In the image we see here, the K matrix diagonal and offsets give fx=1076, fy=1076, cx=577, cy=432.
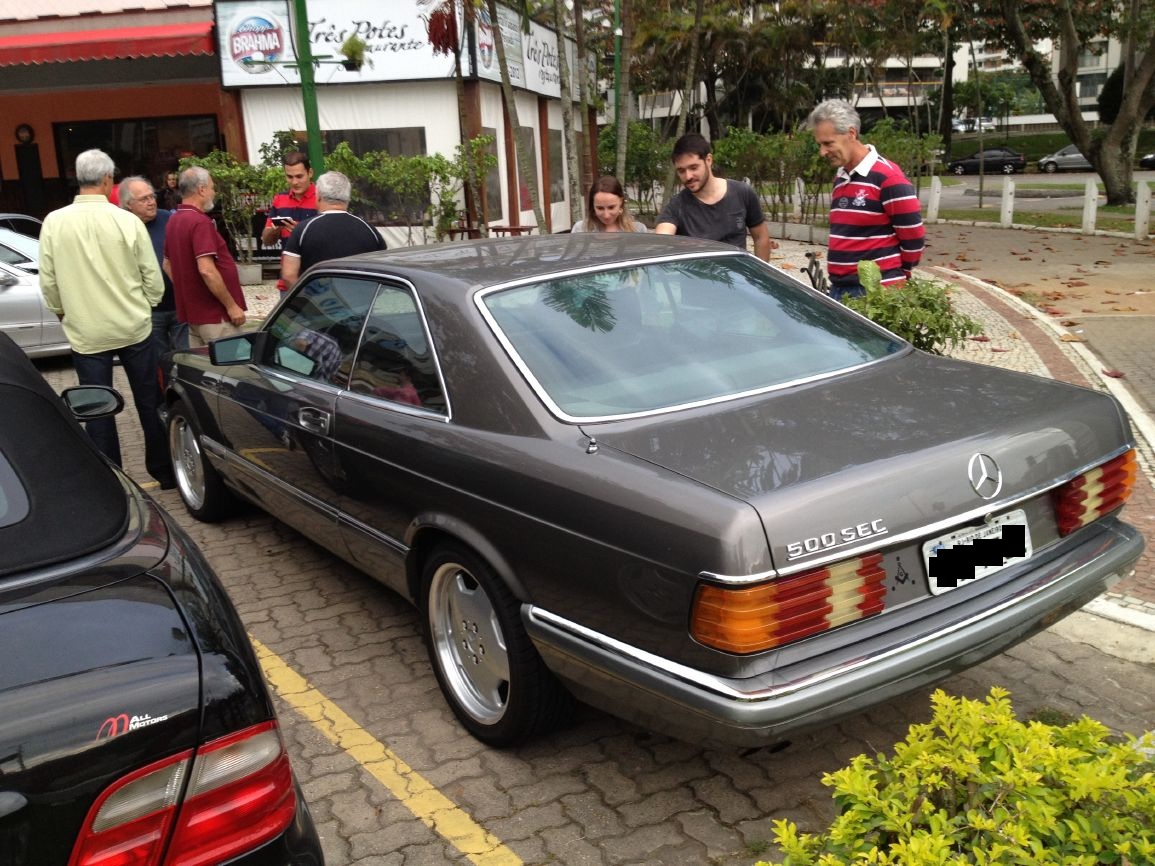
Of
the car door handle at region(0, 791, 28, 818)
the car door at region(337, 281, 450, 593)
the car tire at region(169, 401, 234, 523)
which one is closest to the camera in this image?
the car door handle at region(0, 791, 28, 818)

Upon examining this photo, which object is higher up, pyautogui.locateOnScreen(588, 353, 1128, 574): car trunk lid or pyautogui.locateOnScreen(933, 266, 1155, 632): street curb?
pyautogui.locateOnScreen(588, 353, 1128, 574): car trunk lid

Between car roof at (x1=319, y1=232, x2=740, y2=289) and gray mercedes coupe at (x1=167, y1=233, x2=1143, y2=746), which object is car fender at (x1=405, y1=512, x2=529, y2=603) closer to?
gray mercedes coupe at (x1=167, y1=233, x2=1143, y2=746)

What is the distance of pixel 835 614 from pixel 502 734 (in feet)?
4.25

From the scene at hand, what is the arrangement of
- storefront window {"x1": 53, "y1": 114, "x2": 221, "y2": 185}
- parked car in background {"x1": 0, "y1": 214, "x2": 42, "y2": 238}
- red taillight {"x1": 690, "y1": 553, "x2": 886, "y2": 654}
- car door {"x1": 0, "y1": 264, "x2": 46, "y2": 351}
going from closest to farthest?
red taillight {"x1": 690, "y1": 553, "x2": 886, "y2": 654}
car door {"x1": 0, "y1": 264, "x2": 46, "y2": 351}
parked car in background {"x1": 0, "y1": 214, "x2": 42, "y2": 238}
storefront window {"x1": 53, "y1": 114, "x2": 221, "y2": 185}

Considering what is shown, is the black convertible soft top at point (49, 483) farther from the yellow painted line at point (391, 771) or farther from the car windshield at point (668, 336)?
the car windshield at point (668, 336)

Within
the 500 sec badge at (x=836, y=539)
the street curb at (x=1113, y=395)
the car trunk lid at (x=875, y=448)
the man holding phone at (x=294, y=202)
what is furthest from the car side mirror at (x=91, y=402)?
the man holding phone at (x=294, y=202)

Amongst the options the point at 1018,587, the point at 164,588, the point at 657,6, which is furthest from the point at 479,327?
the point at 657,6

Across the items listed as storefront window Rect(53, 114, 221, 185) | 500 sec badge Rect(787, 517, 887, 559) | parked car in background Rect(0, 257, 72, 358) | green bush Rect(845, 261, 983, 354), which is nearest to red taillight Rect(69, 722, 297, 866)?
500 sec badge Rect(787, 517, 887, 559)

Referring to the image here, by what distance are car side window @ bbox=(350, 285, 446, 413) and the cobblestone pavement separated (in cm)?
113

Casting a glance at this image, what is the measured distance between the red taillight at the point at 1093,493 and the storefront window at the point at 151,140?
20103 mm

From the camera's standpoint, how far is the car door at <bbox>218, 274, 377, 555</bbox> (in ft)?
14.0

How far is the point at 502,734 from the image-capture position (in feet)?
11.5

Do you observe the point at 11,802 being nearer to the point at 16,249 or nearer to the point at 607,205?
Result: the point at 607,205

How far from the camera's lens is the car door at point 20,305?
33.9 ft
